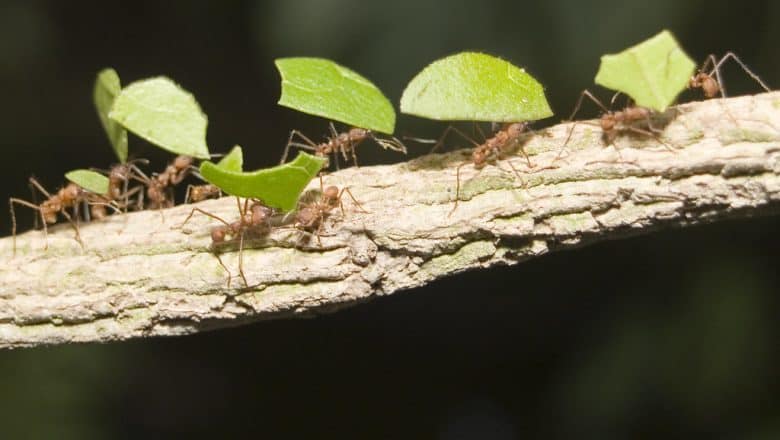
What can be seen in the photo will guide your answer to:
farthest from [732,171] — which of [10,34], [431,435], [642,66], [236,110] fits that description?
[10,34]

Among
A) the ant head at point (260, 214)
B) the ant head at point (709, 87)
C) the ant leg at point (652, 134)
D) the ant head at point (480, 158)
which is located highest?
the ant head at point (709, 87)

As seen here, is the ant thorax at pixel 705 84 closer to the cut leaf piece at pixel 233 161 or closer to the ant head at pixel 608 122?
the ant head at pixel 608 122

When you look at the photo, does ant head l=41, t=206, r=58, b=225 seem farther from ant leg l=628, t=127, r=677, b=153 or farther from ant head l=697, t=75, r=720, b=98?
ant head l=697, t=75, r=720, b=98

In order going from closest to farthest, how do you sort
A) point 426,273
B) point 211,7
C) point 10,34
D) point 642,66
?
point 642,66
point 426,273
point 10,34
point 211,7

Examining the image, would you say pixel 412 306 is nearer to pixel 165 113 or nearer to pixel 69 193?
pixel 69 193

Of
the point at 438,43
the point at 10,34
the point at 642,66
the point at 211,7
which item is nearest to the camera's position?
the point at 642,66

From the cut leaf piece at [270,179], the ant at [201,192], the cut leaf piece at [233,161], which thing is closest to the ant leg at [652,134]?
the cut leaf piece at [270,179]

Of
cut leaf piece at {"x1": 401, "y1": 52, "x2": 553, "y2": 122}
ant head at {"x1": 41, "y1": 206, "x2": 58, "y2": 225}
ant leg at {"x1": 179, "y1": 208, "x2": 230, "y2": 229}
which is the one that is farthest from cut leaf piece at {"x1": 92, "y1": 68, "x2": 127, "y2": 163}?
cut leaf piece at {"x1": 401, "y1": 52, "x2": 553, "y2": 122}

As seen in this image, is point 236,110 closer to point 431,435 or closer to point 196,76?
point 196,76
